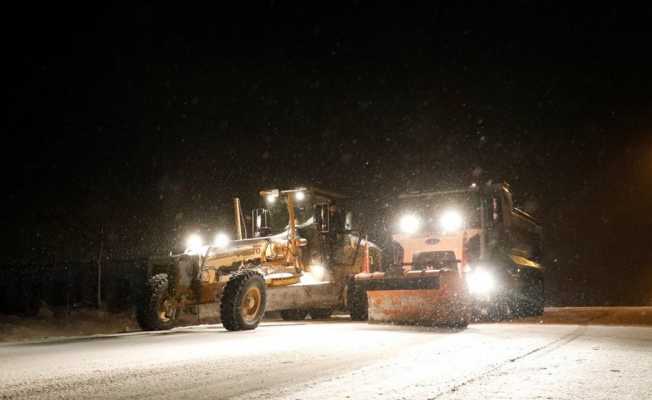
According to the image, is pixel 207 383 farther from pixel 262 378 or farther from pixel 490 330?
pixel 490 330

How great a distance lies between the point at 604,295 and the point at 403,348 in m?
28.1

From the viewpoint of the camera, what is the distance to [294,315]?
17.2 meters

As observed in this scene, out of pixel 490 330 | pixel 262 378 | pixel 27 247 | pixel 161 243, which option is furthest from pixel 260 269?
pixel 27 247

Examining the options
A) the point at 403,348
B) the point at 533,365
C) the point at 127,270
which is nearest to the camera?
the point at 533,365

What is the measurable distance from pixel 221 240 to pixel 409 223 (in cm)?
471

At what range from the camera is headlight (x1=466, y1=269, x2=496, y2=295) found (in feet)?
44.3

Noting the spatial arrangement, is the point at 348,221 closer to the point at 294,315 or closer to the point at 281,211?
the point at 281,211

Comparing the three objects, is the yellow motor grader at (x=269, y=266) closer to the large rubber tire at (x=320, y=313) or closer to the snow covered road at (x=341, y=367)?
the large rubber tire at (x=320, y=313)

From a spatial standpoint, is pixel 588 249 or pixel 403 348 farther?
pixel 588 249

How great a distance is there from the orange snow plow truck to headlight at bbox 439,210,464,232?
24 mm

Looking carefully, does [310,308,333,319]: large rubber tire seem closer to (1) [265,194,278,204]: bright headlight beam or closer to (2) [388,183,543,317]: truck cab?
(2) [388,183,543,317]: truck cab

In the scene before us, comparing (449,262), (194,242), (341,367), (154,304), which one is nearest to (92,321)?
(194,242)

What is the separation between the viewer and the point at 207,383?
18.4 feet

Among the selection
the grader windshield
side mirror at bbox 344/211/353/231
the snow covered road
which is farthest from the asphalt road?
side mirror at bbox 344/211/353/231
